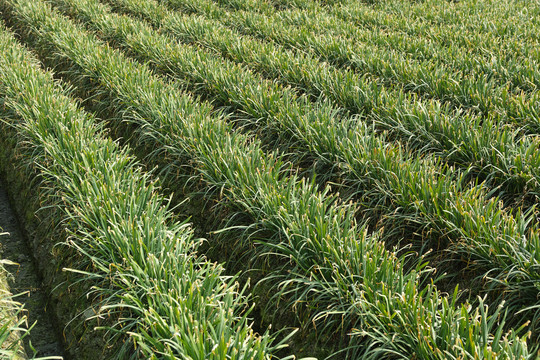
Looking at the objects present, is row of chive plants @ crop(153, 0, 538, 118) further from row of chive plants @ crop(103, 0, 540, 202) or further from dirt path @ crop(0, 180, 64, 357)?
dirt path @ crop(0, 180, 64, 357)

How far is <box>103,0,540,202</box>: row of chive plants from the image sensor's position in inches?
153

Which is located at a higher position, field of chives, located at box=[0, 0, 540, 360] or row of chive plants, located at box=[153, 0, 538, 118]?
row of chive plants, located at box=[153, 0, 538, 118]

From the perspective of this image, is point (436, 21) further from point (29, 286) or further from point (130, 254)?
point (29, 286)

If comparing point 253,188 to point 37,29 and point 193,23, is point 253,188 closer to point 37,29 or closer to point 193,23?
point 193,23

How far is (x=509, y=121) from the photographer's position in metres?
4.71

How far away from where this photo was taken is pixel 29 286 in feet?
11.7

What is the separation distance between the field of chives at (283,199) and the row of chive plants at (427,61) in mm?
33

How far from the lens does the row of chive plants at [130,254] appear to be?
2.40 m

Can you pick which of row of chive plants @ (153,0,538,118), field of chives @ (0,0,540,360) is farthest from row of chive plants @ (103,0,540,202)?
row of chive plants @ (153,0,538,118)

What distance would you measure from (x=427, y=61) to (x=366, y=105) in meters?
1.66

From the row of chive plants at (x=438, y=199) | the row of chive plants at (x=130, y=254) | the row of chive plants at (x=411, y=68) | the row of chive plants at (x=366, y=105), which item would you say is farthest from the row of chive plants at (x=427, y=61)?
the row of chive plants at (x=130, y=254)

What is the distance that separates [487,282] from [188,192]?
90.9 inches

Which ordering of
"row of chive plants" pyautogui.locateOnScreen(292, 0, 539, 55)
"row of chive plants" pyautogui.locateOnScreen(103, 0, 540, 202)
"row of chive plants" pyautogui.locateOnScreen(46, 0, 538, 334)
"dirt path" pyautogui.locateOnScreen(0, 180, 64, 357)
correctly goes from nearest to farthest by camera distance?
1. "row of chive plants" pyautogui.locateOnScreen(46, 0, 538, 334)
2. "dirt path" pyautogui.locateOnScreen(0, 180, 64, 357)
3. "row of chive plants" pyautogui.locateOnScreen(103, 0, 540, 202)
4. "row of chive plants" pyautogui.locateOnScreen(292, 0, 539, 55)

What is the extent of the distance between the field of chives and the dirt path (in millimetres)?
93
